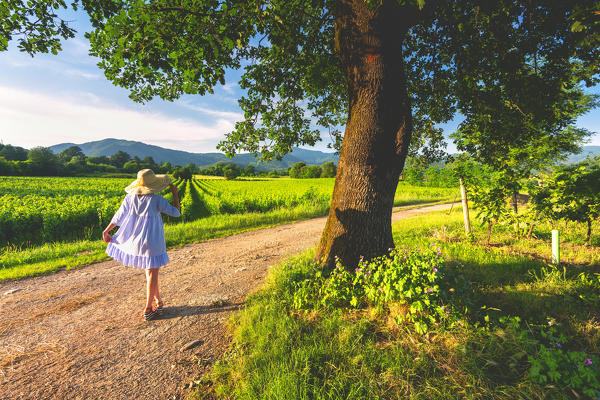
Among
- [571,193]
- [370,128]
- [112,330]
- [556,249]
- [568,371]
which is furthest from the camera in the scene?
[571,193]

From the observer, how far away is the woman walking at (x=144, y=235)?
141 inches

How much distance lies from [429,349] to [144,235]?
4295 millimetres

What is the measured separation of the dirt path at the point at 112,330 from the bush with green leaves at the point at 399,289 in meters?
1.52

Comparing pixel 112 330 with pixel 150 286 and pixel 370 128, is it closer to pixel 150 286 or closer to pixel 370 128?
pixel 150 286

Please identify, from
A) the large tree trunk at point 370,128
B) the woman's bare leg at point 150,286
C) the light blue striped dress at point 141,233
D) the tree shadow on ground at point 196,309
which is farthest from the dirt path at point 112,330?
the large tree trunk at point 370,128

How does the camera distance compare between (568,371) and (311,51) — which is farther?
(311,51)

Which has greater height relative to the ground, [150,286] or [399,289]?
[399,289]

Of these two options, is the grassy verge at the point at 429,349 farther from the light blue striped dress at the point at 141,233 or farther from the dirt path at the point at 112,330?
the light blue striped dress at the point at 141,233

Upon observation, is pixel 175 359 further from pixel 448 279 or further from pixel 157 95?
pixel 157 95

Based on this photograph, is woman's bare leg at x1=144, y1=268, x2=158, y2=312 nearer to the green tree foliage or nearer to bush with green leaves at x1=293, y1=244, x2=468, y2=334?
bush with green leaves at x1=293, y1=244, x2=468, y2=334

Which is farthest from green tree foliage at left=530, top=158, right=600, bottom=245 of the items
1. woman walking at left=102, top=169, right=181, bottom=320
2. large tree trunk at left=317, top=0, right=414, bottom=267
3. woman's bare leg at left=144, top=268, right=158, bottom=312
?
woman's bare leg at left=144, top=268, right=158, bottom=312

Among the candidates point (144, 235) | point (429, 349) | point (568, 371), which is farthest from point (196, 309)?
point (568, 371)

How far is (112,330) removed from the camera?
3.25 metres

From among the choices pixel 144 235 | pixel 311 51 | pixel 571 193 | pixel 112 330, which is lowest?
pixel 112 330
